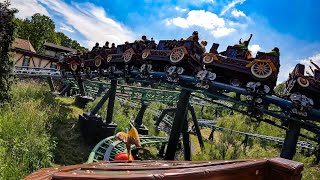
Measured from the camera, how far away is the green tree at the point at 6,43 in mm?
11914

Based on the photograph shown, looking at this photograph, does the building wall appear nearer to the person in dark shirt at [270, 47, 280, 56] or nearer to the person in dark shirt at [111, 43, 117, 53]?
the person in dark shirt at [111, 43, 117, 53]

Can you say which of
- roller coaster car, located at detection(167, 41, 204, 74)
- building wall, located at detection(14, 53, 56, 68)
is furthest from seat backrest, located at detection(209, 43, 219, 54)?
building wall, located at detection(14, 53, 56, 68)

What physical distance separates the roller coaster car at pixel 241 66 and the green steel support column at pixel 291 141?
1.19 meters

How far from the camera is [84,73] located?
52.7 ft

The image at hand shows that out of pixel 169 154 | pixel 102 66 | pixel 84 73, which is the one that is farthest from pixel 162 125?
pixel 169 154

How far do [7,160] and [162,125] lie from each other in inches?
681

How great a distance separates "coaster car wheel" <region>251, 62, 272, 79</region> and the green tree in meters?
10.3

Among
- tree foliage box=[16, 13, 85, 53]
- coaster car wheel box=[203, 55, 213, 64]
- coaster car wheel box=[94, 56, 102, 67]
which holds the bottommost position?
coaster car wheel box=[94, 56, 102, 67]

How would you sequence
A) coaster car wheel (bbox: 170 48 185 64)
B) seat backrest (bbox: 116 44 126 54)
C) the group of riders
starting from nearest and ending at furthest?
the group of riders < coaster car wheel (bbox: 170 48 185 64) < seat backrest (bbox: 116 44 126 54)

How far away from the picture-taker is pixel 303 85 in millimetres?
6238

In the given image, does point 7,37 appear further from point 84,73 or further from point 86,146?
point 86,146

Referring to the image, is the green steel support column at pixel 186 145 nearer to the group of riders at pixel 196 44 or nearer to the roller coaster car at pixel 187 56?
the roller coaster car at pixel 187 56

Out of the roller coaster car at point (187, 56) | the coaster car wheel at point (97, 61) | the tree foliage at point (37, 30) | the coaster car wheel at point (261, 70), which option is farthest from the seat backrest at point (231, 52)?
the tree foliage at point (37, 30)

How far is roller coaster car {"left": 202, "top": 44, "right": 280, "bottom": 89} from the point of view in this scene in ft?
22.9
